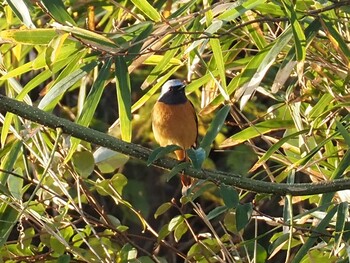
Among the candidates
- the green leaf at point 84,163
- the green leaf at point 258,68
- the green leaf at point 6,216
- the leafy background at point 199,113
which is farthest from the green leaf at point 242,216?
the green leaf at point 6,216

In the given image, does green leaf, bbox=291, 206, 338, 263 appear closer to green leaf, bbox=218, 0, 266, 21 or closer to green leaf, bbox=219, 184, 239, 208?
green leaf, bbox=219, 184, 239, 208

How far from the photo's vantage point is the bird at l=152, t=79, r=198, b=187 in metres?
3.33

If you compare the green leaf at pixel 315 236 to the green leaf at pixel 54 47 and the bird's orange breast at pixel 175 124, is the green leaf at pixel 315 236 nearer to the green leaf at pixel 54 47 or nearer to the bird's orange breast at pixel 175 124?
the green leaf at pixel 54 47

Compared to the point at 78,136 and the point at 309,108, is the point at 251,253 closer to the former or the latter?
the point at 309,108

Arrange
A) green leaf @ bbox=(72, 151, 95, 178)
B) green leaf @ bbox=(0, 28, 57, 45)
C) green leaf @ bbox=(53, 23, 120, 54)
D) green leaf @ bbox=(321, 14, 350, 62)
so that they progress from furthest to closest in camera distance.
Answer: green leaf @ bbox=(72, 151, 95, 178) < green leaf @ bbox=(321, 14, 350, 62) < green leaf @ bbox=(0, 28, 57, 45) < green leaf @ bbox=(53, 23, 120, 54)

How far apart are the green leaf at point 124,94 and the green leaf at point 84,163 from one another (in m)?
0.21

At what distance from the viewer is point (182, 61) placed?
2797 mm

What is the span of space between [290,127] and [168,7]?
56 cm

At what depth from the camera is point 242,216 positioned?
2016 mm

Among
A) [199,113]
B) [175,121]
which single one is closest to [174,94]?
[175,121]

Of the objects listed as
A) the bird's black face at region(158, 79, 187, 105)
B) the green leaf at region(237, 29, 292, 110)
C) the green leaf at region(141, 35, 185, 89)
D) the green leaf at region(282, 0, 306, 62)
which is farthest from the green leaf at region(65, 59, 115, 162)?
the bird's black face at region(158, 79, 187, 105)

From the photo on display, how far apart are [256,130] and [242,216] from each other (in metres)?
0.54

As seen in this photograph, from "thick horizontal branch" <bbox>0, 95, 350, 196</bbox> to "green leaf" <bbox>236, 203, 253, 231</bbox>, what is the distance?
0.08 m

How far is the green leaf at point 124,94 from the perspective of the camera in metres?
2.18
